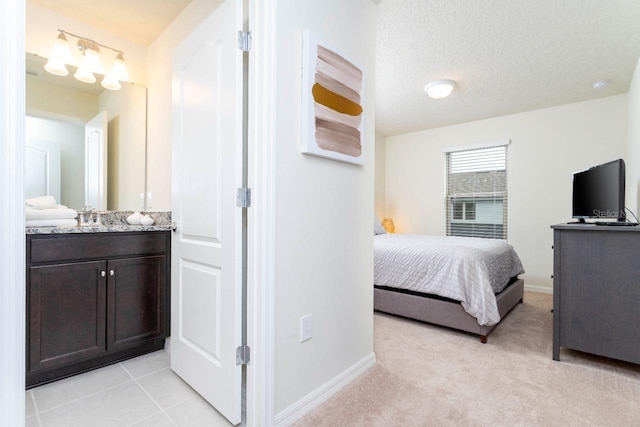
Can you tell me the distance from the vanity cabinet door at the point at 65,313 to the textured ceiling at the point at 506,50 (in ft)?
Result: 8.79

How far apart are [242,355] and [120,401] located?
79cm

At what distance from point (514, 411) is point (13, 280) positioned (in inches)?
85.0

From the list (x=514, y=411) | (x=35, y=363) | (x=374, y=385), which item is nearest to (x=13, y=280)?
(x=35, y=363)

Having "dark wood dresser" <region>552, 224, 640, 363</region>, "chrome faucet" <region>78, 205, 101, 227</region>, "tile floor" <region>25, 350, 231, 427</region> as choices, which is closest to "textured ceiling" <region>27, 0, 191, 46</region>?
"chrome faucet" <region>78, 205, 101, 227</region>

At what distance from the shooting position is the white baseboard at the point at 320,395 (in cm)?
145

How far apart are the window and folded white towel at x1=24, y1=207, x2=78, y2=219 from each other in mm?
4762

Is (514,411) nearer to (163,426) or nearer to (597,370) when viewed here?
(597,370)

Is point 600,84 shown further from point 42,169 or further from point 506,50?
point 42,169

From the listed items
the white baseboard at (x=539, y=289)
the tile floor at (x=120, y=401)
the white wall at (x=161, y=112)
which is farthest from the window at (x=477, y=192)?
the tile floor at (x=120, y=401)

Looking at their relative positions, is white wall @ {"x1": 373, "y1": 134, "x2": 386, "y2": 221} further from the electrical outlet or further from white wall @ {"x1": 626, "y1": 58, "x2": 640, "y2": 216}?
the electrical outlet

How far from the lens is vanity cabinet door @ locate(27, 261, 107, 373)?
1.69 meters

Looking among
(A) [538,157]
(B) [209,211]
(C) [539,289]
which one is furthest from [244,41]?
(C) [539,289]

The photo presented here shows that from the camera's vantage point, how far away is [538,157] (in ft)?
13.6

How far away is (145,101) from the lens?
8.74 ft
